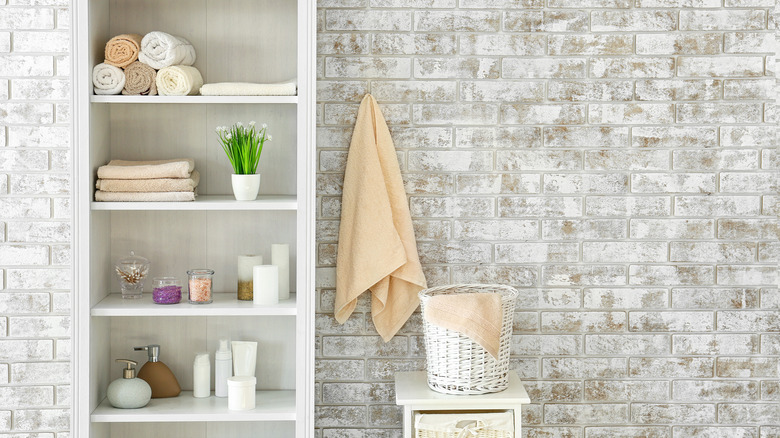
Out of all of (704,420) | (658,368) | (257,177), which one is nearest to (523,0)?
(257,177)

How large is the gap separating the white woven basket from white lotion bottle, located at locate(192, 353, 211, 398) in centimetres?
67

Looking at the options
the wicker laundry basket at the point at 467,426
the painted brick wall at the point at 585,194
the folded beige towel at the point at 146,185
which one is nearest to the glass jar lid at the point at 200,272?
the folded beige towel at the point at 146,185

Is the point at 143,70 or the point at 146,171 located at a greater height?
the point at 143,70

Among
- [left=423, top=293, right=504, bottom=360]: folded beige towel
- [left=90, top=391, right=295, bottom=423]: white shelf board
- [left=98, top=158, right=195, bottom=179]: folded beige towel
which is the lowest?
[left=90, top=391, right=295, bottom=423]: white shelf board

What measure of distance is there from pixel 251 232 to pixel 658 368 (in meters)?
1.38

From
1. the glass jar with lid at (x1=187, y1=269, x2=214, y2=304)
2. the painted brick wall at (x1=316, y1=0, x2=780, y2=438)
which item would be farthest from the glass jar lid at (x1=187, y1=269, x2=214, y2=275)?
the painted brick wall at (x1=316, y1=0, x2=780, y2=438)

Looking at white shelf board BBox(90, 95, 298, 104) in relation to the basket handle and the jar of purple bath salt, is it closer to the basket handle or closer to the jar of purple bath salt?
the jar of purple bath salt

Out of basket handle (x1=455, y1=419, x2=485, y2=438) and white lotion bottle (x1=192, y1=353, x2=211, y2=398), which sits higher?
white lotion bottle (x1=192, y1=353, x2=211, y2=398)

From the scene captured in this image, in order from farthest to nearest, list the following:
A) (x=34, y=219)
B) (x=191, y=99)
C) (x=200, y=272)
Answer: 1. (x=34, y=219)
2. (x=200, y=272)
3. (x=191, y=99)

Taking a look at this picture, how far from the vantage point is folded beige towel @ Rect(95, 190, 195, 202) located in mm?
2092

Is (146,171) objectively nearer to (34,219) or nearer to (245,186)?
(245,186)

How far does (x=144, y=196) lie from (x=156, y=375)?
56 centimetres

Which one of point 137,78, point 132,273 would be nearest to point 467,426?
point 132,273

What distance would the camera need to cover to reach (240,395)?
214 centimetres
